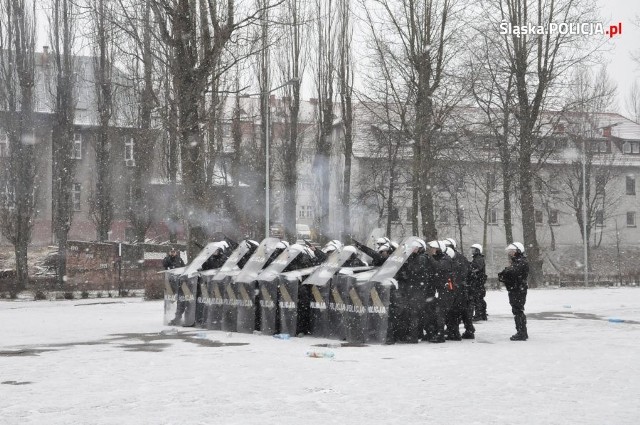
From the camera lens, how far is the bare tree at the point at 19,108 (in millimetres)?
41250

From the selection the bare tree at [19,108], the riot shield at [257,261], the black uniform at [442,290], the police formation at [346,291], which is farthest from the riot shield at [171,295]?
the bare tree at [19,108]

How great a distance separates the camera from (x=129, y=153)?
164 feet

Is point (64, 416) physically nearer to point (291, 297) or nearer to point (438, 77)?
point (291, 297)

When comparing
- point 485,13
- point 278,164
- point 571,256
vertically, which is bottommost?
point 571,256

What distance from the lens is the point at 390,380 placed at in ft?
38.5

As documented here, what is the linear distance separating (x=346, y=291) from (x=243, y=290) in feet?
9.15

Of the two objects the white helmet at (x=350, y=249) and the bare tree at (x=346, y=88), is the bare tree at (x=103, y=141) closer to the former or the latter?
the bare tree at (x=346, y=88)

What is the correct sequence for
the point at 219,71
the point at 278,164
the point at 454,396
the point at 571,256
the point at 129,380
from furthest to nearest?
the point at 571,256 < the point at 278,164 < the point at 219,71 < the point at 129,380 < the point at 454,396

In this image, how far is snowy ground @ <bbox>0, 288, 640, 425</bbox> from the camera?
9305 mm

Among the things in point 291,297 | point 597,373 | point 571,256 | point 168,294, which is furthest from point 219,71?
point 571,256

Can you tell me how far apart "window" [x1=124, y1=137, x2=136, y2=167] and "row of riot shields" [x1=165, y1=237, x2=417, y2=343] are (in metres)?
29.4

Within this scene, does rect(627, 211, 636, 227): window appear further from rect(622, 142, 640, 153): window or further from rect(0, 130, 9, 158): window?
rect(0, 130, 9, 158): window

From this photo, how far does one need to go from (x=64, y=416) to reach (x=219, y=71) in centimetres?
2206

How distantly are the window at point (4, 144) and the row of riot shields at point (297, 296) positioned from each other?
2459 centimetres
